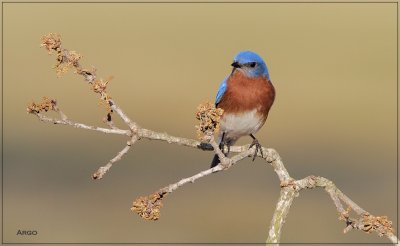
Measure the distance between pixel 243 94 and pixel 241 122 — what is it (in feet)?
0.86

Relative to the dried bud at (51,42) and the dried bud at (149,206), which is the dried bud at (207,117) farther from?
the dried bud at (51,42)

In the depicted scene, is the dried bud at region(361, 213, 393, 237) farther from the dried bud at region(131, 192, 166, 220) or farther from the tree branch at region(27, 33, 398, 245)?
the dried bud at region(131, 192, 166, 220)

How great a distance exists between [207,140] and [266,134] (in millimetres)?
15338

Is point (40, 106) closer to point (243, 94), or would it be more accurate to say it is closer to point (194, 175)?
point (194, 175)

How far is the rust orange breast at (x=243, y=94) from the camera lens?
8065mm

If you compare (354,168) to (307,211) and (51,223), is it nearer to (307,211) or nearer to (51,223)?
(307,211)

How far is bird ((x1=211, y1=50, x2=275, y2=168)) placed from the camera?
805 centimetres

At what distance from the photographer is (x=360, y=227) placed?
5188 mm

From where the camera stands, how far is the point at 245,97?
26.6 feet

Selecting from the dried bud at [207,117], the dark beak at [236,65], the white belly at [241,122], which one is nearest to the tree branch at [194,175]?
the dried bud at [207,117]

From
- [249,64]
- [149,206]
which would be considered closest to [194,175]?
[149,206]

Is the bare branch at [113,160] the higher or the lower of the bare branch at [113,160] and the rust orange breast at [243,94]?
the lower

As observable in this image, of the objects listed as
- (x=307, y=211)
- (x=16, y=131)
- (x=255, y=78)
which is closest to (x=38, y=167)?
(x=16, y=131)

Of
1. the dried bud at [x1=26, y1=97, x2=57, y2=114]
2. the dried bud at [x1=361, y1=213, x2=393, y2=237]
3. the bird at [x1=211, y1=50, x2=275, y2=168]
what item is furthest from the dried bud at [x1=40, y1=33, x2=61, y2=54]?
the bird at [x1=211, y1=50, x2=275, y2=168]
